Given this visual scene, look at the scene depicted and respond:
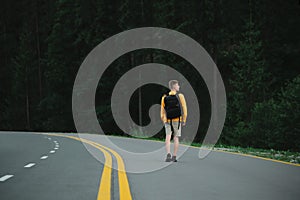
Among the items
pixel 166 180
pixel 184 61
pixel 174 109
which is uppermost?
pixel 184 61

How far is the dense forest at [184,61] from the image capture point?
3137 centimetres

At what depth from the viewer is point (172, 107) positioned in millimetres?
11422

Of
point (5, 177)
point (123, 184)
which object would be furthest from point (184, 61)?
point (123, 184)

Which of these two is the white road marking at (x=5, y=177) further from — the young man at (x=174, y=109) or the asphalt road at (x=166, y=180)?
the young man at (x=174, y=109)

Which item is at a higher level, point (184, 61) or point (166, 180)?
point (184, 61)

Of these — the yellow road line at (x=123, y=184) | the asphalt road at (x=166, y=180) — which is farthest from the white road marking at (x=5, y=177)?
the yellow road line at (x=123, y=184)

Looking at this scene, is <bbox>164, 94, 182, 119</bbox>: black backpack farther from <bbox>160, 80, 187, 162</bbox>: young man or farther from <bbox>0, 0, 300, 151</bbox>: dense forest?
<bbox>0, 0, 300, 151</bbox>: dense forest

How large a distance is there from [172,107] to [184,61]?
34.4 m

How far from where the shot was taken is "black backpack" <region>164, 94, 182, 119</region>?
1141 centimetres

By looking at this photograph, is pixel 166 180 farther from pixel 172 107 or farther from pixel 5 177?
pixel 5 177


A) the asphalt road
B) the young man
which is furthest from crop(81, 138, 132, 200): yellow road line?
the young man

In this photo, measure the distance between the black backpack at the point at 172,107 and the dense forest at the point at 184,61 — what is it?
15898 millimetres

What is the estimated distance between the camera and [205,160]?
41.2ft

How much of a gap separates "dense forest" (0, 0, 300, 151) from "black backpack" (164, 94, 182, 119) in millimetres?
15898
